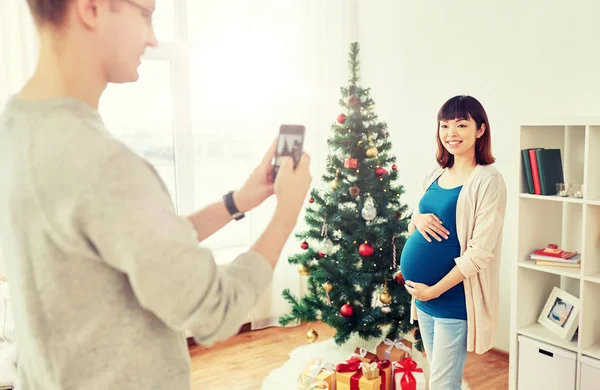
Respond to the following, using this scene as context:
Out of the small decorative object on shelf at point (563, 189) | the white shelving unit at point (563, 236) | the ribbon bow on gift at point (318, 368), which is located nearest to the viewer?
the white shelving unit at point (563, 236)

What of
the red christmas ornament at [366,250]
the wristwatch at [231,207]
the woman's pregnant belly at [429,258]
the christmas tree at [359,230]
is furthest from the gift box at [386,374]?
the wristwatch at [231,207]

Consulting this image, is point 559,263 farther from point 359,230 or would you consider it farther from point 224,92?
point 224,92

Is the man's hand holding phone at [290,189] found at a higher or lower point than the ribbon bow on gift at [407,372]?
higher

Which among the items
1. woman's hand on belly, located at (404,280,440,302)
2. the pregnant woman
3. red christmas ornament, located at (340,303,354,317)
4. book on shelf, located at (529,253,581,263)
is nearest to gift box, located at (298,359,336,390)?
red christmas ornament, located at (340,303,354,317)

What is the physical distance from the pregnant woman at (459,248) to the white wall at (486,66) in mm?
635

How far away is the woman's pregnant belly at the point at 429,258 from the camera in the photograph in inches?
86.0

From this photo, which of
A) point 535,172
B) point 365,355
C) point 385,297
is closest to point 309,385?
point 365,355

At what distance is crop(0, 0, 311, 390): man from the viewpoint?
708 mm

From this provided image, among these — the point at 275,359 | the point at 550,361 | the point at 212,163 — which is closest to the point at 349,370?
the point at 275,359

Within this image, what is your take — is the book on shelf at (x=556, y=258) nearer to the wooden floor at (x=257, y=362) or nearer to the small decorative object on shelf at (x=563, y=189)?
the small decorative object on shelf at (x=563, y=189)

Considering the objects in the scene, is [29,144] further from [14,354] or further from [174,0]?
[174,0]

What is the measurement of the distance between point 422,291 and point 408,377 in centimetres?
77

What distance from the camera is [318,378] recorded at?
2783mm

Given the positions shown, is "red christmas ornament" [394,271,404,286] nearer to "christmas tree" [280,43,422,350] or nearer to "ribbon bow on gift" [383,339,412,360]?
"christmas tree" [280,43,422,350]
